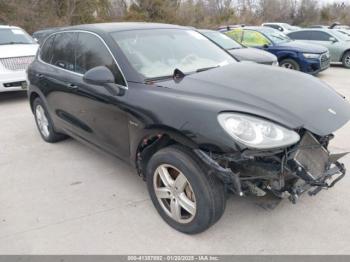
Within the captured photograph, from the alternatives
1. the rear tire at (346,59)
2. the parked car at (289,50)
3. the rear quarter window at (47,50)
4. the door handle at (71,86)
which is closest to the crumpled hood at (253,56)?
the parked car at (289,50)

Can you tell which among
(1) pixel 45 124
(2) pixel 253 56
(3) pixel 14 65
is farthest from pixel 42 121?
(2) pixel 253 56

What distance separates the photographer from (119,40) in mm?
3266

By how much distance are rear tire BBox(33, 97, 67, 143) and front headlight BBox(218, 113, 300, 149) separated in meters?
3.23

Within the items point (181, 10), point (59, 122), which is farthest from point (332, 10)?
point (59, 122)

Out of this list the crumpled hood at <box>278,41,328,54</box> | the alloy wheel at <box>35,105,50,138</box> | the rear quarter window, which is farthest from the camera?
the crumpled hood at <box>278,41,328,54</box>

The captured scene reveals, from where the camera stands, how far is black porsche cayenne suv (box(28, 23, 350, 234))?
7.64ft

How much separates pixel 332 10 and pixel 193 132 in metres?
52.1

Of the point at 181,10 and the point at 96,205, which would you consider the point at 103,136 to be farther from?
the point at 181,10

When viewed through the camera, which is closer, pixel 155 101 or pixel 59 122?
pixel 155 101

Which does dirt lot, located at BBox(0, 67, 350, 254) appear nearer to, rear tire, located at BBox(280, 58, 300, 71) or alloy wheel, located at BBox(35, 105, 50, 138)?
alloy wheel, located at BBox(35, 105, 50, 138)

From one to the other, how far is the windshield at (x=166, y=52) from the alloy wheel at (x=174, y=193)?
0.92 meters

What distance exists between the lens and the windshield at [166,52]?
3.13m

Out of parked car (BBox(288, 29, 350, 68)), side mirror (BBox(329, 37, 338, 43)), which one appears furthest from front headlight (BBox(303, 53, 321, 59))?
side mirror (BBox(329, 37, 338, 43))

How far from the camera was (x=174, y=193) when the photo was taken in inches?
107
